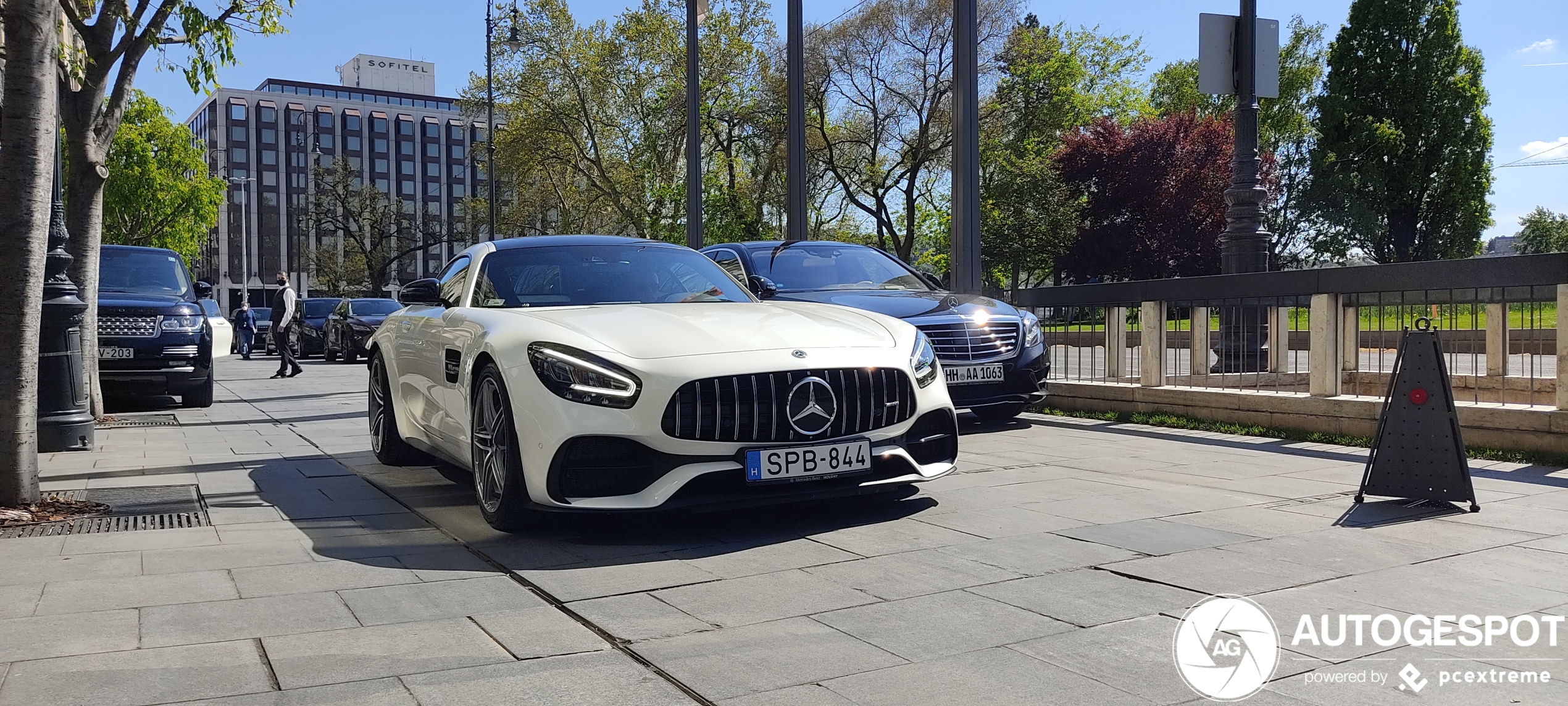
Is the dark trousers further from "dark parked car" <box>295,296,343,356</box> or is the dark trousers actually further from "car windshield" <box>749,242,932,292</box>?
"car windshield" <box>749,242,932,292</box>

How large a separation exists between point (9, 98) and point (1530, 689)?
264 inches

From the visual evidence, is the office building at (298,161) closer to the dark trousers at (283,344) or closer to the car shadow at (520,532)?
the dark trousers at (283,344)

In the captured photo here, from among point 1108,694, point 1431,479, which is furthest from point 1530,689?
point 1431,479

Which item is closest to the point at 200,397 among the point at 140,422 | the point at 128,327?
the point at 128,327

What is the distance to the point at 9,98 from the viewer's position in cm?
609

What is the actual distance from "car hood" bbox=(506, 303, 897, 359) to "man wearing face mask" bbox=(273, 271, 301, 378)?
15644mm


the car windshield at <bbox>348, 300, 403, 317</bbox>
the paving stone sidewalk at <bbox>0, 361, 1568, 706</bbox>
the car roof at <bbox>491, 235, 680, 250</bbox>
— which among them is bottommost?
the paving stone sidewalk at <bbox>0, 361, 1568, 706</bbox>

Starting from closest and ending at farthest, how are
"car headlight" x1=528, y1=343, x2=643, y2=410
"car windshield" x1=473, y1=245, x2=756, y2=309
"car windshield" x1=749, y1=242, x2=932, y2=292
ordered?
"car headlight" x1=528, y1=343, x2=643, y2=410
"car windshield" x1=473, y1=245, x2=756, y2=309
"car windshield" x1=749, y1=242, x2=932, y2=292

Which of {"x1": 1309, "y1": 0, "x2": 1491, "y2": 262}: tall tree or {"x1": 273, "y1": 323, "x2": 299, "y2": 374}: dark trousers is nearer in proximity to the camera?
{"x1": 273, "y1": 323, "x2": 299, "y2": 374}: dark trousers

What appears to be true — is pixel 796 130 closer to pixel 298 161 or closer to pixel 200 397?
pixel 200 397

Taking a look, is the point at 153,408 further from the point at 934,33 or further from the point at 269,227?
the point at 269,227

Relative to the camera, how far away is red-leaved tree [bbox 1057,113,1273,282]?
4716 centimetres

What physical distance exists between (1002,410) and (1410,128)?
49615 mm

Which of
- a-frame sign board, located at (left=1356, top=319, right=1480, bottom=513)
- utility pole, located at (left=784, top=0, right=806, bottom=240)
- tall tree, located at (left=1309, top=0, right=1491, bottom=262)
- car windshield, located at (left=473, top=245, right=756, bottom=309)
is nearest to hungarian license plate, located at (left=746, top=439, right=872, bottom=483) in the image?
car windshield, located at (left=473, top=245, right=756, bottom=309)
